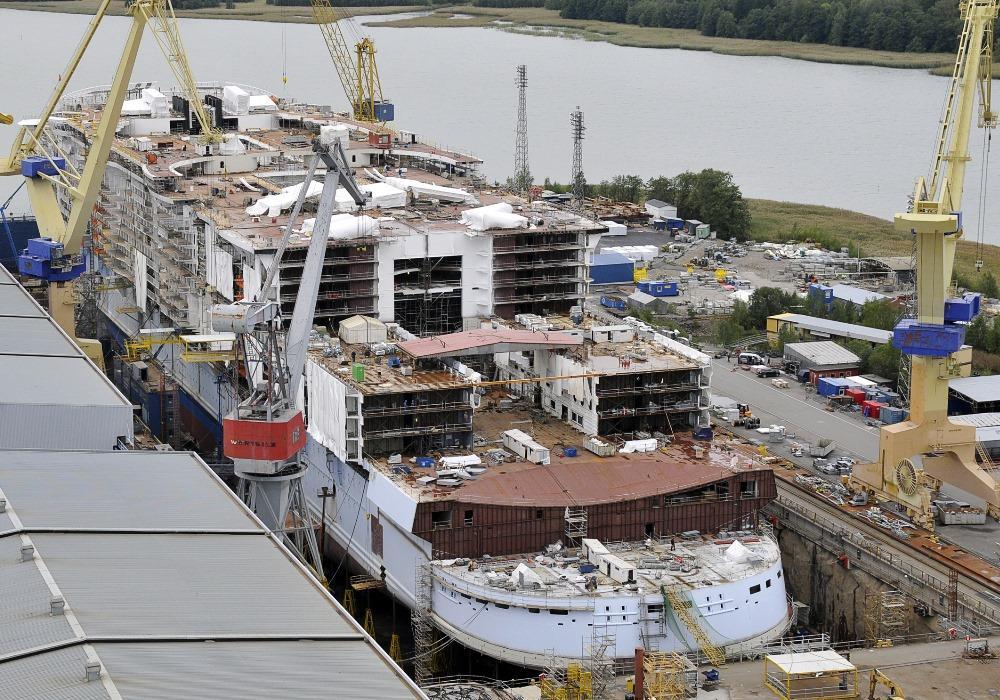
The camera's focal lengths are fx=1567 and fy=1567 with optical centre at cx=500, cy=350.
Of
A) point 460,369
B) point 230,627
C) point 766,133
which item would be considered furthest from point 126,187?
point 766,133

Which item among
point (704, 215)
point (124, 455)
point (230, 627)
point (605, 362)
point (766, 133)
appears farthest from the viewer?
point (766, 133)

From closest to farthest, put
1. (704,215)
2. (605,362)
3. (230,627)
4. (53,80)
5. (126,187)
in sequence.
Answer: (230,627) → (605,362) → (126,187) → (704,215) → (53,80)

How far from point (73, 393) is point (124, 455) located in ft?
13.4

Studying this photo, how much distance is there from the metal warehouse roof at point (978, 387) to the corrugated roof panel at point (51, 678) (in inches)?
Answer: 1104

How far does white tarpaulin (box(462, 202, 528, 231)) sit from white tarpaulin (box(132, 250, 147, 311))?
12.2 meters

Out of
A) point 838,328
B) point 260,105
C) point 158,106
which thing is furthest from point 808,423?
point 158,106

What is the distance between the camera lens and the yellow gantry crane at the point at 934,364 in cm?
3266

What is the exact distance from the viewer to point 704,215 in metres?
65.9

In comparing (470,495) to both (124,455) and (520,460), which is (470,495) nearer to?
(520,460)

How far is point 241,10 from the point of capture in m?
121

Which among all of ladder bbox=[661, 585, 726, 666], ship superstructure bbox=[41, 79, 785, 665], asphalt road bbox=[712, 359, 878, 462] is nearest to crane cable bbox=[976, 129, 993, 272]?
asphalt road bbox=[712, 359, 878, 462]

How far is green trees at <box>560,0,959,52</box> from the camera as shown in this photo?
101m

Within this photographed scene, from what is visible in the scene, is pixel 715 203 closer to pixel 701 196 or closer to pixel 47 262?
pixel 701 196

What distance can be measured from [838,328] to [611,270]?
34.9ft
